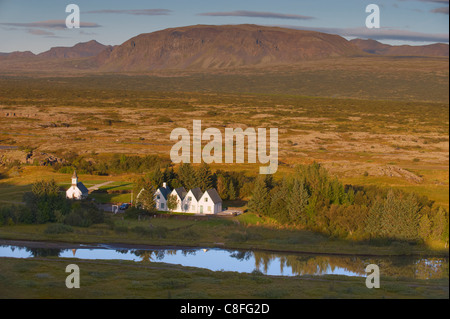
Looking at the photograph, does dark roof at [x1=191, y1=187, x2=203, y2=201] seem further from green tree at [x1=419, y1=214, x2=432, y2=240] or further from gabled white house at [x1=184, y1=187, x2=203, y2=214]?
green tree at [x1=419, y1=214, x2=432, y2=240]

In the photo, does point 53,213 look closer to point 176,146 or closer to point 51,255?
point 51,255

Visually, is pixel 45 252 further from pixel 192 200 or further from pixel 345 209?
pixel 345 209

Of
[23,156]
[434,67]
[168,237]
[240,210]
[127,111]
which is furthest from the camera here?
[434,67]

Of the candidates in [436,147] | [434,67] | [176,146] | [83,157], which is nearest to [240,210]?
[83,157]

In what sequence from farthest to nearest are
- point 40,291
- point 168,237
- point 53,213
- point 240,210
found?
1. point 240,210
2. point 53,213
3. point 168,237
4. point 40,291

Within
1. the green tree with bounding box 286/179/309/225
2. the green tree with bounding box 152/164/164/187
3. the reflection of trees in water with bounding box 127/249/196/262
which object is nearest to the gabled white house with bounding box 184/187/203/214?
the green tree with bounding box 152/164/164/187

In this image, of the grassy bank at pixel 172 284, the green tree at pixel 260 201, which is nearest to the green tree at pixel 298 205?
the green tree at pixel 260 201

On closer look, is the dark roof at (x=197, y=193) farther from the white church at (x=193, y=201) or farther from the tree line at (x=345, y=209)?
the tree line at (x=345, y=209)
